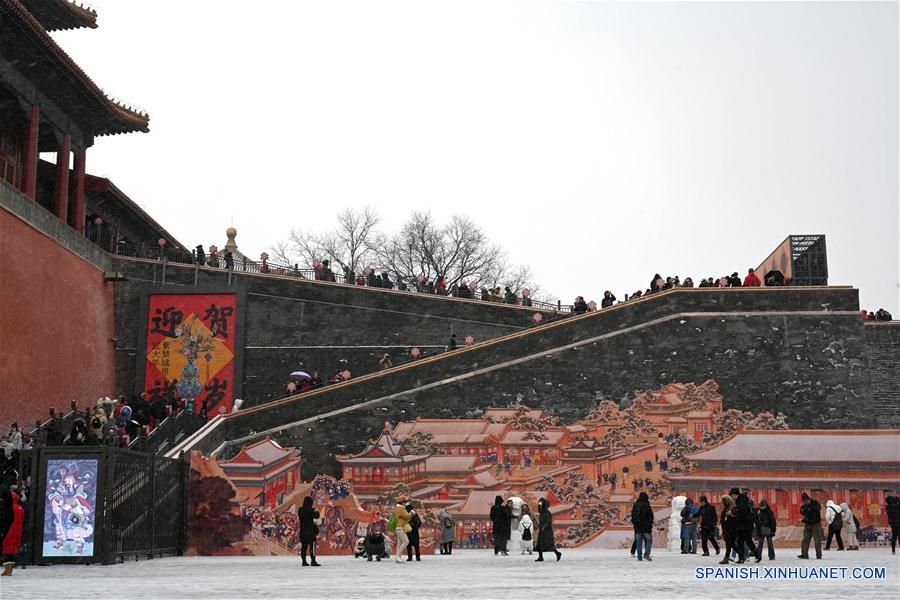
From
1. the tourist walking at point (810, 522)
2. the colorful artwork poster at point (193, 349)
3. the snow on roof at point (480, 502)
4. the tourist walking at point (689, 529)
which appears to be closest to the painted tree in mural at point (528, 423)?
the snow on roof at point (480, 502)

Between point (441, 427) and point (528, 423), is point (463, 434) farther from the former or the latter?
point (528, 423)

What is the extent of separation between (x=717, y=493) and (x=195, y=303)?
14.6 meters

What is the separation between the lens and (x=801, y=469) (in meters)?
25.6

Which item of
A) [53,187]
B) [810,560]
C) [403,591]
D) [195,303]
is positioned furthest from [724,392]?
[53,187]

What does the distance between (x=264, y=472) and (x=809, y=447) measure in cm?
1241

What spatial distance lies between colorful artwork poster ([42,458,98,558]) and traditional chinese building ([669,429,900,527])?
1354 centimetres

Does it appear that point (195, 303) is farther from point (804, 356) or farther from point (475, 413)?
point (804, 356)

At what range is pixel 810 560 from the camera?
1825 centimetres

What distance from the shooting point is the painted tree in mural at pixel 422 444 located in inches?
1020

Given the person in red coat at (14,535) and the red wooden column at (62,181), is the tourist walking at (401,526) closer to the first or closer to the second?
the person in red coat at (14,535)

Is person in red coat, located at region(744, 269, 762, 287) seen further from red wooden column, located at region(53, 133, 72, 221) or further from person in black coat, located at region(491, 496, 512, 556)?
red wooden column, located at region(53, 133, 72, 221)

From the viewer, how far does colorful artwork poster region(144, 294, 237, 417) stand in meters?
29.9

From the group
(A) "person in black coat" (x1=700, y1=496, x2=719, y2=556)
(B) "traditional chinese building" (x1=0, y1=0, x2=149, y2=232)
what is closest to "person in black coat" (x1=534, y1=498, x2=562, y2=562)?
(A) "person in black coat" (x1=700, y1=496, x2=719, y2=556)

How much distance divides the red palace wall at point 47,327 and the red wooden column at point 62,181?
2034mm
